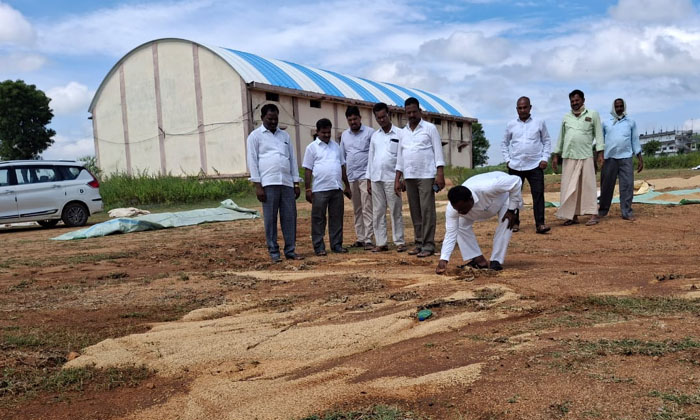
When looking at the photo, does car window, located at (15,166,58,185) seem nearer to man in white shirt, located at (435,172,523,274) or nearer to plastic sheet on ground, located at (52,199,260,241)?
plastic sheet on ground, located at (52,199,260,241)

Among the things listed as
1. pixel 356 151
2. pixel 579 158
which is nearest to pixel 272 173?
pixel 356 151

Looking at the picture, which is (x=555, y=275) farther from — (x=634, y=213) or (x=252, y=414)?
(x=634, y=213)

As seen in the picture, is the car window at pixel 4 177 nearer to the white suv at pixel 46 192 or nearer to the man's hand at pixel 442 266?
the white suv at pixel 46 192

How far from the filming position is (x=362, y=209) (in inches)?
281

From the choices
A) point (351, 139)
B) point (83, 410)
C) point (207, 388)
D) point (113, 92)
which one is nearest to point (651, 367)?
point (207, 388)

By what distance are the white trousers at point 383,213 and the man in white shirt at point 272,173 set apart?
933mm

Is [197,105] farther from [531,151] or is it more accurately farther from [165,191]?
[531,151]

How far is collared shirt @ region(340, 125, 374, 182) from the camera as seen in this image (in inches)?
277

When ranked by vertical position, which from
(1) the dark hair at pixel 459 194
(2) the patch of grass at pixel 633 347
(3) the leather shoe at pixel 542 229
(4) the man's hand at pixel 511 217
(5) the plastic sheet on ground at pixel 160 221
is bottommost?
(2) the patch of grass at pixel 633 347

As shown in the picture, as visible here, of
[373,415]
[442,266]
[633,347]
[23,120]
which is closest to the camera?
[373,415]

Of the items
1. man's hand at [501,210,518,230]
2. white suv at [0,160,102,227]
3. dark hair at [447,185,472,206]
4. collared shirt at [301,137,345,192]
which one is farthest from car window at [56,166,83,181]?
man's hand at [501,210,518,230]

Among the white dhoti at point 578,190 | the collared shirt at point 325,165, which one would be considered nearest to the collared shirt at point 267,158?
the collared shirt at point 325,165

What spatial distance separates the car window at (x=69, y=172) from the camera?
12109 mm

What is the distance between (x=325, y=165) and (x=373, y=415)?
185 inches
